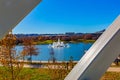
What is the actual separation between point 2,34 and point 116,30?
0.50m

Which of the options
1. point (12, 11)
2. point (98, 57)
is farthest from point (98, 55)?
point (12, 11)

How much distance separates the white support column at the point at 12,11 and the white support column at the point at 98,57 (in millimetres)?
357

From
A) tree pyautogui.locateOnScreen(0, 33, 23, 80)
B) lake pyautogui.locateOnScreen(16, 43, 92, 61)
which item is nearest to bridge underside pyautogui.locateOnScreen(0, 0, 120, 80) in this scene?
lake pyautogui.locateOnScreen(16, 43, 92, 61)

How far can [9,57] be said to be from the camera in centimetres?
1245

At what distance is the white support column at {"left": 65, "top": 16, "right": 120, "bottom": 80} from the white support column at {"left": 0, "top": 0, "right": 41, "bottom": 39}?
0.36 meters

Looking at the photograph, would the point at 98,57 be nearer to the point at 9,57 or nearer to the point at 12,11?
the point at 12,11

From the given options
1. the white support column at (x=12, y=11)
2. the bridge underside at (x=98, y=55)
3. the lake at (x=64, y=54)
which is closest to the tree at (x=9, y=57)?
the lake at (x=64, y=54)

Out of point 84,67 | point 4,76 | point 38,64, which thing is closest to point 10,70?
point 4,76

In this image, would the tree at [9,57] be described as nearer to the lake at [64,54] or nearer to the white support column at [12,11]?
the lake at [64,54]

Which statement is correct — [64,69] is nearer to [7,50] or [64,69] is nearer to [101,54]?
[7,50]

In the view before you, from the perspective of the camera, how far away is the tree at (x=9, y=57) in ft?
39.1

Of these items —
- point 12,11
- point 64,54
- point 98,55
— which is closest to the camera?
point 12,11

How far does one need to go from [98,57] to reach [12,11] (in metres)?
0.44

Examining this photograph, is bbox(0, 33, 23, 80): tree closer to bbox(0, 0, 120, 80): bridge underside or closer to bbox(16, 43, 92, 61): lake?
bbox(16, 43, 92, 61): lake
